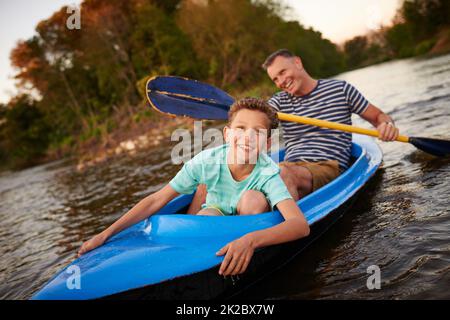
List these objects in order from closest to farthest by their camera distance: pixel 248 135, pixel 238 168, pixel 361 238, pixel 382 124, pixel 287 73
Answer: pixel 248 135 → pixel 238 168 → pixel 361 238 → pixel 382 124 → pixel 287 73

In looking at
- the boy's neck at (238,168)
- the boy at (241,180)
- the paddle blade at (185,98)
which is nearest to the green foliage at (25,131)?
the paddle blade at (185,98)

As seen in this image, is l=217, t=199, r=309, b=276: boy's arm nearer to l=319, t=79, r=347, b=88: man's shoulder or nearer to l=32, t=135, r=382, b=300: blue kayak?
l=32, t=135, r=382, b=300: blue kayak

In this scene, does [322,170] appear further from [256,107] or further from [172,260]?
[172,260]

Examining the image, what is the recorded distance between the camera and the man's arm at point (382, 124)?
2.74 metres

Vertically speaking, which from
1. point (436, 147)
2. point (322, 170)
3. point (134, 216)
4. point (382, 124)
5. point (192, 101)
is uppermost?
point (192, 101)

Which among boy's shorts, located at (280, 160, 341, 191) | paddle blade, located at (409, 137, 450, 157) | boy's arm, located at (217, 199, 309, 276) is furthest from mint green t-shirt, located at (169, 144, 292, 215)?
paddle blade, located at (409, 137, 450, 157)

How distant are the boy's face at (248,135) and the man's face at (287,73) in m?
1.17

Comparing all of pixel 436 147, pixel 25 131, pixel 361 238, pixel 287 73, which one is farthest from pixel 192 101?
pixel 25 131

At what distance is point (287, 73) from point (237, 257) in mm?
1790

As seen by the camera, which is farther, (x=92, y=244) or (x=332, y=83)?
(x=332, y=83)

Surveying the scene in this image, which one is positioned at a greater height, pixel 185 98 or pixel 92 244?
pixel 185 98

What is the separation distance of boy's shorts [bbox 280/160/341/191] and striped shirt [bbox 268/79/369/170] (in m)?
0.10

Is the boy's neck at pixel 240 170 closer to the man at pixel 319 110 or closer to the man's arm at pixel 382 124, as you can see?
the man at pixel 319 110

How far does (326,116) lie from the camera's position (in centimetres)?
294
